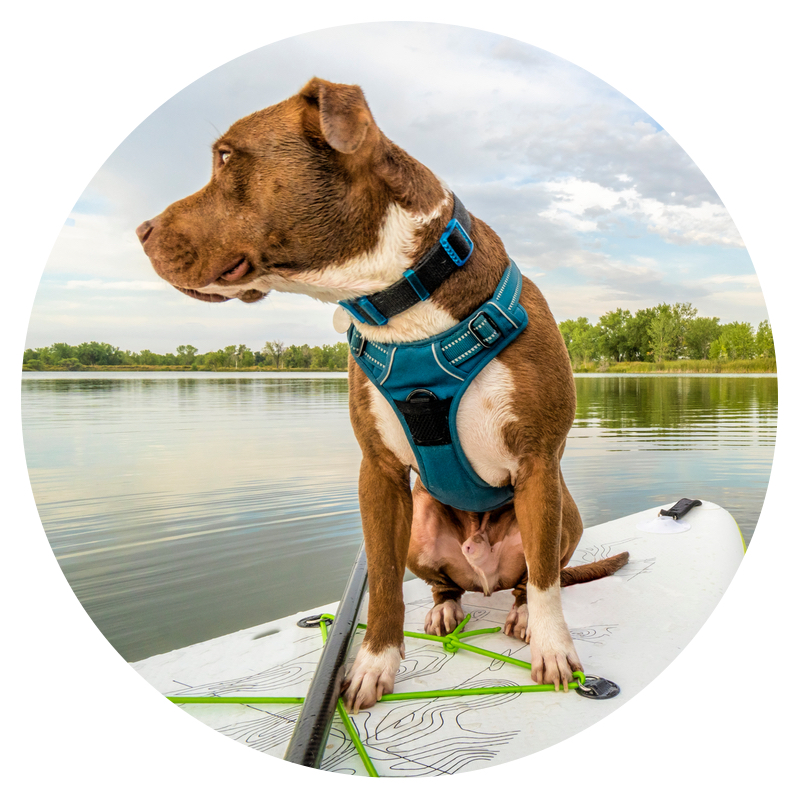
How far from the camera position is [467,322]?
143cm

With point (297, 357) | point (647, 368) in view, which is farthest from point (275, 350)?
point (647, 368)

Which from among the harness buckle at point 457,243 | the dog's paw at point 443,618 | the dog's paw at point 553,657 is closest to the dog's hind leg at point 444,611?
the dog's paw at point 443,618

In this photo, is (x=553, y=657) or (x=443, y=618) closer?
(x=553, y=657)

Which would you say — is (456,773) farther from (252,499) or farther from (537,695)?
(252,499)

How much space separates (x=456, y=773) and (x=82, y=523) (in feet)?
4.90

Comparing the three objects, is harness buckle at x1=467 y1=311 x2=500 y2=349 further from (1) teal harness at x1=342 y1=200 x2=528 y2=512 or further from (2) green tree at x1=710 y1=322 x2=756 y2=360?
(2) green tree at x1=710 y1=322 x2=756 y2=360

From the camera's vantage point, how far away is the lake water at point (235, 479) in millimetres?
2035

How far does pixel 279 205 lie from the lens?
1317mm

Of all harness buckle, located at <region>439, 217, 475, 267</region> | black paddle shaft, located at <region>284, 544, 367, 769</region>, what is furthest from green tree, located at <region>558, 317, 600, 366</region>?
black paddle shaft, located at <region>284, 544, 367, 769</region>

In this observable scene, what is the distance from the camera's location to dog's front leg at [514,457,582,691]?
1.51 m

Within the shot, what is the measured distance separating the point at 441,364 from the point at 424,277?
8.1 inches

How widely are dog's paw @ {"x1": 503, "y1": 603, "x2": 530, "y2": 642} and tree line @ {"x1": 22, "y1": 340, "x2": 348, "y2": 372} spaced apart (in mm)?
981

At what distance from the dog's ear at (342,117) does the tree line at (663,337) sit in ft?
3.62

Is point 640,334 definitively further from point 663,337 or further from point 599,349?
point 599,349
